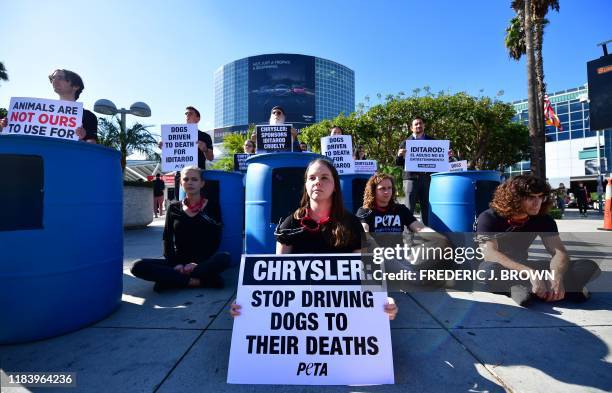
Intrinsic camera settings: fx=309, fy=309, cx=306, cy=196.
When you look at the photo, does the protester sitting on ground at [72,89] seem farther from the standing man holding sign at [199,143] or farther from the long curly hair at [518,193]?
the long curly hair at [518,193]

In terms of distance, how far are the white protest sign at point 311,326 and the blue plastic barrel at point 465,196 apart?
304 centimetres

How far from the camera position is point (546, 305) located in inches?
111

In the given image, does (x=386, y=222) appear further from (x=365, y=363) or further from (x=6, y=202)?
(x=6, y=202)

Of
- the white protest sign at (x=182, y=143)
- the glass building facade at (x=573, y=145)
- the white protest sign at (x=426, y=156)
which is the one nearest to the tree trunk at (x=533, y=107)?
the white protest sign at (x=426, y=156)

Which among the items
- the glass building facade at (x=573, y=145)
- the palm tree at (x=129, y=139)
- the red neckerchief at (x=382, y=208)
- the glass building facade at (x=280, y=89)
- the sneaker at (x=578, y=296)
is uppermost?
the glass building facade at (x=280, y=89)

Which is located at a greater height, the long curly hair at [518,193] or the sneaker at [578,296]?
the long curly hair at [518,193]

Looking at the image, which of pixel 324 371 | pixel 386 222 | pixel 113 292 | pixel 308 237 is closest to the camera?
pixel 324 371

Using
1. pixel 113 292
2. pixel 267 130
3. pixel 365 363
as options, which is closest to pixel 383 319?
pixel 365 363

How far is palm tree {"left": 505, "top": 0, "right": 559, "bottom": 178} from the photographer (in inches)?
435

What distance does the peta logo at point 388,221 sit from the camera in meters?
3.48

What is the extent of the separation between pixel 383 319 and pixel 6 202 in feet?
8.97

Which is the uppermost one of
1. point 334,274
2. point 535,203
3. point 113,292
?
point 535,203

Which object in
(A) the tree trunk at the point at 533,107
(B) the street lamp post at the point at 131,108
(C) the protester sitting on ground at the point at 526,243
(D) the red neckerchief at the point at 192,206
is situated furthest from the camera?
(A) the tree trunk at the point at 533,107

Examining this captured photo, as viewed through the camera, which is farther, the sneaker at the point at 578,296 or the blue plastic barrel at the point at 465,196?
the blue plastic barrel at the point at 465,196
